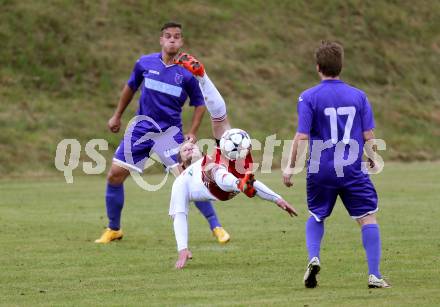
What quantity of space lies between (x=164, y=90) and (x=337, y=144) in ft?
13.0

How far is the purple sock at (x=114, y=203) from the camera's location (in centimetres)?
1289

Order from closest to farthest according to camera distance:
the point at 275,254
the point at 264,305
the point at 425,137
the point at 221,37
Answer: the point at 264,305 < the point at 275,254 < the point at 425,137 < the point at 221,37

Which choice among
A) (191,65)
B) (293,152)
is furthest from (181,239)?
(293,152)

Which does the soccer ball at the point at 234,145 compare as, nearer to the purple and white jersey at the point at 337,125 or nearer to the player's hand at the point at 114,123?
the purple and white jersey at the point at 337,125

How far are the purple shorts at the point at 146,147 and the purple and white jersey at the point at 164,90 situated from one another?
9cm

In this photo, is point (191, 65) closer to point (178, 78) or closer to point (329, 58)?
point (178, 78)

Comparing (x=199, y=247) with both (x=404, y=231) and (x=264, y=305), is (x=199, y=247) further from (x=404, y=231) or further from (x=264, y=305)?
(x=264, y=305)

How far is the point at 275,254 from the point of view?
11.5 m

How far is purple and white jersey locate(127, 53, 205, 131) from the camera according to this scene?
40.3 ft

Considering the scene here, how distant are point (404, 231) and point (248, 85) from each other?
22.3 meters

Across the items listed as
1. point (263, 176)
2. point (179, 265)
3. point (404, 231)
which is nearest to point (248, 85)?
point (263, 176)

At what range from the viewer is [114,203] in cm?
1288

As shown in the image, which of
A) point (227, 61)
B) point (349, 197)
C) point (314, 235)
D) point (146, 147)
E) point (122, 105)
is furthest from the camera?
point (227, 61)

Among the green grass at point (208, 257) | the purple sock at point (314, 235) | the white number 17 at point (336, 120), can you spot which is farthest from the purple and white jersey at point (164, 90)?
the white number 17 at point (336, 120)
